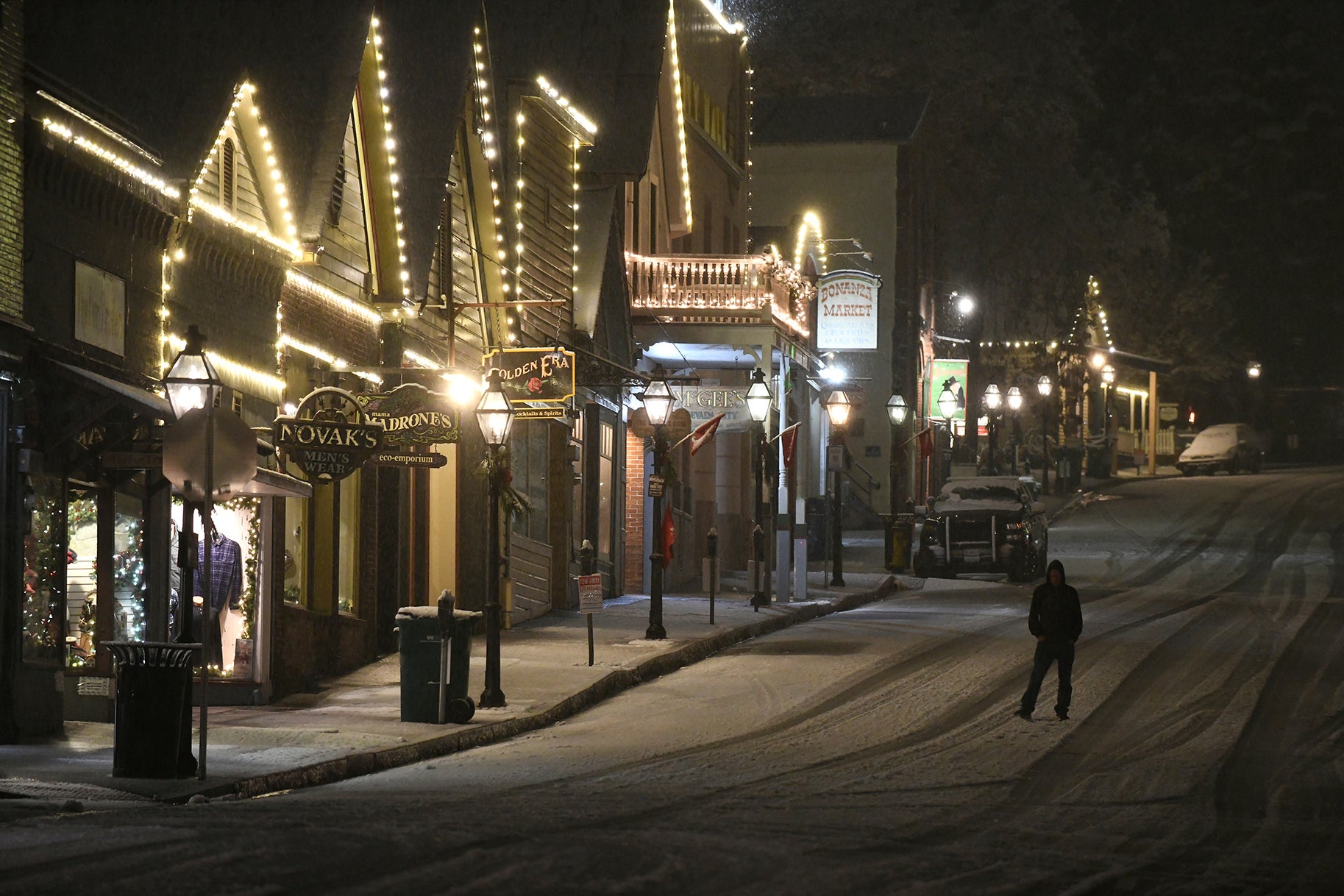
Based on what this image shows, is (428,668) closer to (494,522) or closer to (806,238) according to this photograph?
(494,522)

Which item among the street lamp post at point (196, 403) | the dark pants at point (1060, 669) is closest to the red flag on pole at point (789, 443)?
the dark pants at point (1060, 669)

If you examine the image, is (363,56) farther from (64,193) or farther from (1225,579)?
(1225,579)

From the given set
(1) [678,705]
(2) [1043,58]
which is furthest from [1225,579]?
(2) [1043,58]

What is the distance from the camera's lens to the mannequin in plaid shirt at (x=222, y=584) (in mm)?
18281

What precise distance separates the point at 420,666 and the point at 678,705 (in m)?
3.02

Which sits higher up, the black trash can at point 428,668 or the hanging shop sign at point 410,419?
the hanging shop sign at point 410,419

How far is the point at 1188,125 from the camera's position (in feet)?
267

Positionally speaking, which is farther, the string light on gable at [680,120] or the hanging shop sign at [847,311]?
the hanging shop sign at [847,311]

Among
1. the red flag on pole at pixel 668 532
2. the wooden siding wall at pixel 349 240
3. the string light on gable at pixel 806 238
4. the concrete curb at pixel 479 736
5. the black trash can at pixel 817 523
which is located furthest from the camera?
the black trash can at pixel 817 523

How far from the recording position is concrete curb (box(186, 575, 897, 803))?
13.1m

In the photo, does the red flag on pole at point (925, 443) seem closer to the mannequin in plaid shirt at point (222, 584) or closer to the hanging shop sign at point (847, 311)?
the hanging shop sign at point (847, 311)

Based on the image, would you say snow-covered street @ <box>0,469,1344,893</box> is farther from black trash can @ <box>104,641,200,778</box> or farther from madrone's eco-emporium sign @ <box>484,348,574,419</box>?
madrone's eco-emporium sign @ <box>484,348,574,419</box>

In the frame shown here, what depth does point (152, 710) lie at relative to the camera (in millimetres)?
13109

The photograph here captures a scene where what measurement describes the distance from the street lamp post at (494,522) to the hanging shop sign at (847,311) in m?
27.1
